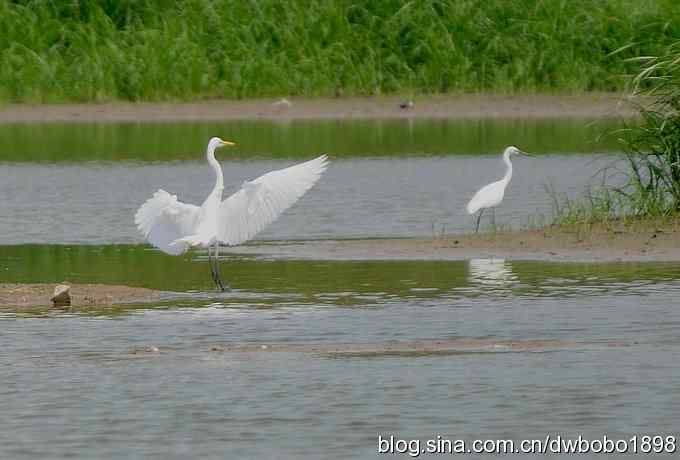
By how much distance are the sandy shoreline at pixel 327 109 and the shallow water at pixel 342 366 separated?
1523 cm

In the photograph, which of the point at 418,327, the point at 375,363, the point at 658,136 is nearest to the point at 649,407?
the point at 375,363

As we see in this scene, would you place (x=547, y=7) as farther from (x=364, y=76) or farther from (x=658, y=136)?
(x=658, y=136)

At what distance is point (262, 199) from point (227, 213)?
0.31 m

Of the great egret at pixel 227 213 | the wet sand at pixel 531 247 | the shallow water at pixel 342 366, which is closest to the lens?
the shallow water at pixel 342 366

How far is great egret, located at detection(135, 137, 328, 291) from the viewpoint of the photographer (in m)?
12.7

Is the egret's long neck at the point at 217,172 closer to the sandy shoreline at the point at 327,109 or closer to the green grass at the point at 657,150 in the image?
the green grass at the point at 657,150

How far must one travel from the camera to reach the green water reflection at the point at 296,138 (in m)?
24.4

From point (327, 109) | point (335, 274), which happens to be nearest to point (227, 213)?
point (335, 274)

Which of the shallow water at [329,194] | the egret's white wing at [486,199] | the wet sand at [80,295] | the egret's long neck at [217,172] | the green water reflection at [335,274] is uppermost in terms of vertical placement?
the egret's long neck at [217,172]

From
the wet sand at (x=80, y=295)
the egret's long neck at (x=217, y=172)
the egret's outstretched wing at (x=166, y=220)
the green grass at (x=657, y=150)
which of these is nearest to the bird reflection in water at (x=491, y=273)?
the green grass at (x=657, y=150)

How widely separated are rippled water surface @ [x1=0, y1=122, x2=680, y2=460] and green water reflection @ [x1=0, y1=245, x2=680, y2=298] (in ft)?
0.10

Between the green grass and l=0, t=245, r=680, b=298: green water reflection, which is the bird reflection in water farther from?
the green grass

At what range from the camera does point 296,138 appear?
26078 mm

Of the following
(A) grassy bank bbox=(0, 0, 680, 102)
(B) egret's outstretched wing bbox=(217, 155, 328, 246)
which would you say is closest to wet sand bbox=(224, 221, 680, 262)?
(B) egret's outstretched wing bbox=(217, 155, 328, 246)
